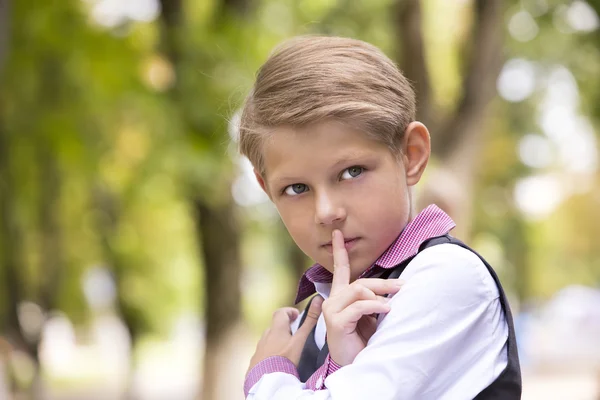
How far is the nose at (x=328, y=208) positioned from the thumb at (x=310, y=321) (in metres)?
0.34

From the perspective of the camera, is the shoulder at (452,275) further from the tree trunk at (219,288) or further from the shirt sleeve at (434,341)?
the tree trunk at (219,288)

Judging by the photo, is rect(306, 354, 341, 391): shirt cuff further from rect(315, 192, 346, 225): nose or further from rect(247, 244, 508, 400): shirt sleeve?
rect(315, 192, 346, 225): nose

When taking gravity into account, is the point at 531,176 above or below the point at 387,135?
above

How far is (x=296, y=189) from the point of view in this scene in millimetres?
1840

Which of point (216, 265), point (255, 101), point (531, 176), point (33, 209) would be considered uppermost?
point (531, 176)

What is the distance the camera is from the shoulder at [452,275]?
167cm

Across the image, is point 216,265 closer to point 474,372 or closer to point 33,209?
point 33,209

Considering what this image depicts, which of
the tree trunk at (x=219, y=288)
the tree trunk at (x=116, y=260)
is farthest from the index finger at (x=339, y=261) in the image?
the tree trunk at (x=116, y=260)

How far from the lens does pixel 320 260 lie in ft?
6.18

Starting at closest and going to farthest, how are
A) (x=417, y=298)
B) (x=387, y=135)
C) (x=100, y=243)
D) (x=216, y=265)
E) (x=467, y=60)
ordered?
(x=417, y=298)
(x=387, y=135)
(x=467, y=60)
(x=216, y=265)
(x=100, y=243)

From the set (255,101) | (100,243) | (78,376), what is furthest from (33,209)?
(78,376)

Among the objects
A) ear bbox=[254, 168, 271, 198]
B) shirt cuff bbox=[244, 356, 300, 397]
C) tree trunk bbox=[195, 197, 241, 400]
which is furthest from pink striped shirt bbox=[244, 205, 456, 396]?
tree trunk bbox=[195, 197, 241, 400]

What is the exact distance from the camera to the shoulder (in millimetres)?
1674

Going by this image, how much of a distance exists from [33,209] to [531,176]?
11455 millimetres
